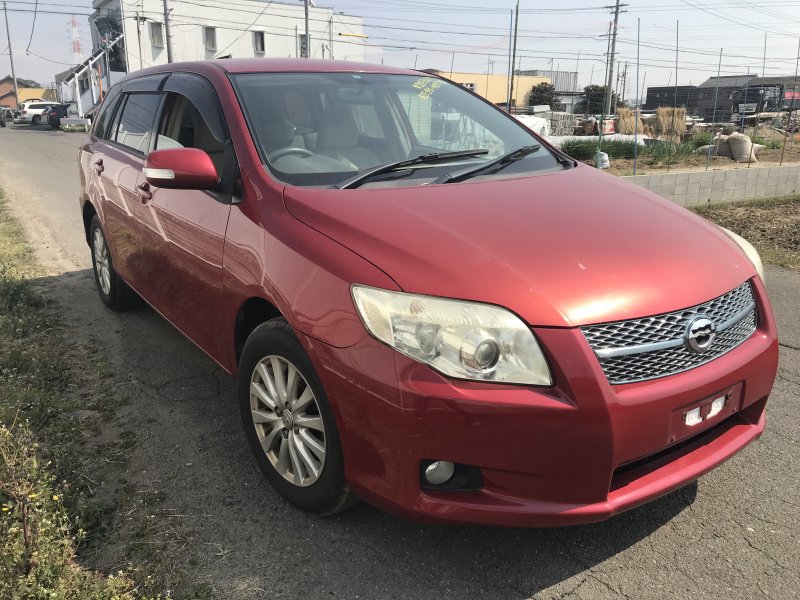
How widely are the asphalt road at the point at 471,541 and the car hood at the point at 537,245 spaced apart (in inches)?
37.0

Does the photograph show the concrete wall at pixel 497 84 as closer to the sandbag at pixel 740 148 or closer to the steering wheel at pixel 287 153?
the sandbag at pixel 740 148

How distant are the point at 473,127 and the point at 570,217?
49.4 inches

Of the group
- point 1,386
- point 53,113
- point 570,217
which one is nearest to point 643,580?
point 570,217

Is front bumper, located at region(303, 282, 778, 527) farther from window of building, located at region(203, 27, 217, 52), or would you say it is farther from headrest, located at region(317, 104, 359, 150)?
window of building, located at region(203, 27, 217, 52)

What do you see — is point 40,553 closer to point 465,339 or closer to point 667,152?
point 465,339

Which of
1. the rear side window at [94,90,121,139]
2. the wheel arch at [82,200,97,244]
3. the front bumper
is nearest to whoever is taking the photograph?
the front bumper

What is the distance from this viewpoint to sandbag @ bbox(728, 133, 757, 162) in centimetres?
1547

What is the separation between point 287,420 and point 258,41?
54.9 m

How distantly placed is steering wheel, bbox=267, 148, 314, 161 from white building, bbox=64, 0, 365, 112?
4385 centimetres

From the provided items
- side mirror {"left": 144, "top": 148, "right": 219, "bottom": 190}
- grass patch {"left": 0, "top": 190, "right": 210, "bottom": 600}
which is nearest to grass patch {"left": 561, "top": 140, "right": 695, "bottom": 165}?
grass patch {"left": 0, "top": 190, "right": 210, "bottom": 600}

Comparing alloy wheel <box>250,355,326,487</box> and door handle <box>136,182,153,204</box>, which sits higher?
door handle <box>136,182,153,204</box>

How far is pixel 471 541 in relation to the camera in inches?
98.4

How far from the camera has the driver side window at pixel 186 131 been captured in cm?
313

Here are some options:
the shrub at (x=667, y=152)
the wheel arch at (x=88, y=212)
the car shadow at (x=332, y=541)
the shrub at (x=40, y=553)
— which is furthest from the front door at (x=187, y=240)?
the shrub at (x=667, y=152)
